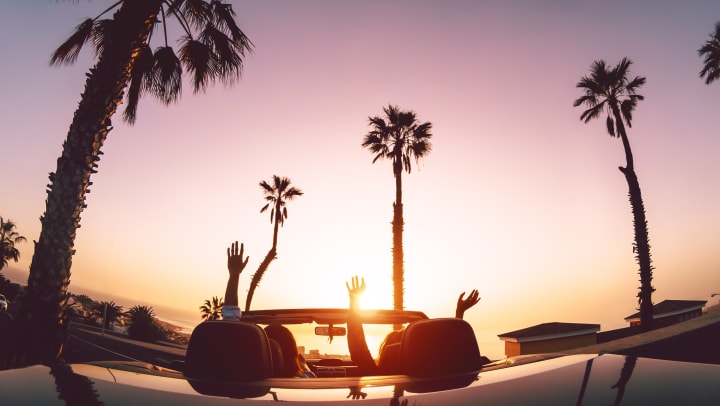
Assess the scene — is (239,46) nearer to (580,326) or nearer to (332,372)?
(332,372)

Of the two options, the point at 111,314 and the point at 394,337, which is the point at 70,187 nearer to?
the point at 394,337

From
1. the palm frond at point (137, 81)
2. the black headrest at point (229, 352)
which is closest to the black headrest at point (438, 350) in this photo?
the black headrest at point (229, 352)

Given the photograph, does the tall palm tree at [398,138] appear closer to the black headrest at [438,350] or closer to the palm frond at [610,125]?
the palm frond at [610,125]

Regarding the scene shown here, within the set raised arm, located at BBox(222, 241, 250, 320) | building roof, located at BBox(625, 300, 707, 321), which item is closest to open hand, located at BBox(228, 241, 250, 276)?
raised arm, located at BBox(222, 241, 250, 320)

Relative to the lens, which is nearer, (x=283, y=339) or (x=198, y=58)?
(x=283, y=339)

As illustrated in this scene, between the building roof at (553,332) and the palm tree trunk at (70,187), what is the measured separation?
31564 millimetres

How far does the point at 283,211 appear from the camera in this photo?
41.8 meters

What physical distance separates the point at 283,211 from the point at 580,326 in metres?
24.7

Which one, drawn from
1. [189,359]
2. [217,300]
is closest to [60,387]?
[189,359]

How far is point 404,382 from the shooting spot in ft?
6.01

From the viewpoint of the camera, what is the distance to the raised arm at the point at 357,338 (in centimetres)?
386

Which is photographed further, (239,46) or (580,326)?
(580,326)

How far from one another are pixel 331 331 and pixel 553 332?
31.7 metres

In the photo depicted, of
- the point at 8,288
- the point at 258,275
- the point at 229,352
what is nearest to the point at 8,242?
the point at 8,288
